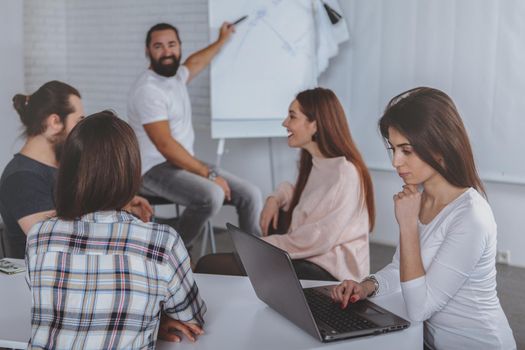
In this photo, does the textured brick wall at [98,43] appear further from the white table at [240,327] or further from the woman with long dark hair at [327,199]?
the white table at [240,327]

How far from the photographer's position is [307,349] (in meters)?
1.35

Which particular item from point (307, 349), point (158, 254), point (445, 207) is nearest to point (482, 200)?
point (445, 207)

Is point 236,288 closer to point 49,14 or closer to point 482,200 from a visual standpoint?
point 482,200

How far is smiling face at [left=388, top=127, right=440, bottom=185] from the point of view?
160 centimetres

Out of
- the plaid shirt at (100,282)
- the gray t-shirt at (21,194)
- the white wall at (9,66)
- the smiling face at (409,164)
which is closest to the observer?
the plaid shirt at (100,282)

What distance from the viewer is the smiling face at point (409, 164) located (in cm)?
160

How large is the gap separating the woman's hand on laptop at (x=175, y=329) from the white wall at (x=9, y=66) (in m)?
3.07

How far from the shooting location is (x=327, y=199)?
2439mm

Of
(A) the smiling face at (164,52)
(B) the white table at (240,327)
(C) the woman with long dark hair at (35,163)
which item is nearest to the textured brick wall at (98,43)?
(A) the smiling face at (164,52)

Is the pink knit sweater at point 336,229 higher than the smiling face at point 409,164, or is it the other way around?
the smiling face at point 409,164

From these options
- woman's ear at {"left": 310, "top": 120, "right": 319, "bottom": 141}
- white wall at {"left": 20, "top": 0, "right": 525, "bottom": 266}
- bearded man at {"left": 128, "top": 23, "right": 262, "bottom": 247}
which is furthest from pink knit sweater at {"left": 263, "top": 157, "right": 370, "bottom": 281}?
white wall at {"left": 20, "top": 0, "right": 525, "bottom": 266}

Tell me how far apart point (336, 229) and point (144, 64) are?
287 centimetres

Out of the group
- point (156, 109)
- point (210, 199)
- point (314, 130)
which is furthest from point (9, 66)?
point (314, 130)

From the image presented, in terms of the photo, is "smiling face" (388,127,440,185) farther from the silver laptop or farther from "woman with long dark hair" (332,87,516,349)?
the silver laptop
